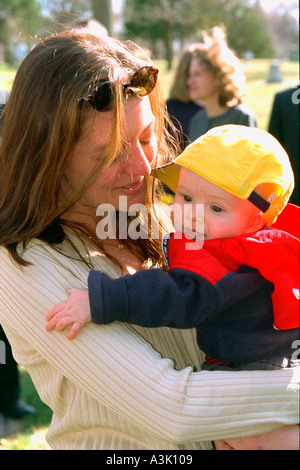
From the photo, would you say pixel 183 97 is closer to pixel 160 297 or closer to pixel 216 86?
pixel 216 86

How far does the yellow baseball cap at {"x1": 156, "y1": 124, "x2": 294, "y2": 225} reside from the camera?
1506mm

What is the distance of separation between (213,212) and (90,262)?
0.37m

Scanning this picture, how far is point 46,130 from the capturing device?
156 cm

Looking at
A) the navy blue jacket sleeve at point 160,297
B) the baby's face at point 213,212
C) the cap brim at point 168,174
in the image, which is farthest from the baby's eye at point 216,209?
the cap brim at point 168,174

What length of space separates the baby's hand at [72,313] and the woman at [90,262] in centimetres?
4

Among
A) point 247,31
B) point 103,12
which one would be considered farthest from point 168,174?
point 247,31

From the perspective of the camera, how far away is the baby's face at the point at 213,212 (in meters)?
1.55

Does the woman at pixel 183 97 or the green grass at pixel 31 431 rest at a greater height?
the woman at pixel 183 97

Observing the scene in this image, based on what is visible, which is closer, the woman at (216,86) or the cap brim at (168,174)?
the cap brim at (168,174)

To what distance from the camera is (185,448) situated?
161 cm

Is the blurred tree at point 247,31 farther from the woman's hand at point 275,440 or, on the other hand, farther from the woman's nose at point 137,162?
the woman's hand at point 275,440

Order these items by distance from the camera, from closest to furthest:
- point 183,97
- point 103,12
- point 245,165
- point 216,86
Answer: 1. point 245,165
2. point 216,86
3. point 183,97
4. point 103,12

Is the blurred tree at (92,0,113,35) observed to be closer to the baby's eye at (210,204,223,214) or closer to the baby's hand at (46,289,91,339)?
the baby's eye at (210,204,223,214)
